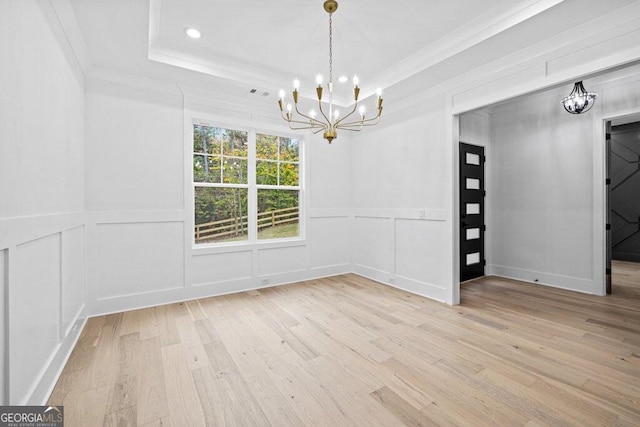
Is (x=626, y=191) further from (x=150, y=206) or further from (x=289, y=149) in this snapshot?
(x=150, y=206)

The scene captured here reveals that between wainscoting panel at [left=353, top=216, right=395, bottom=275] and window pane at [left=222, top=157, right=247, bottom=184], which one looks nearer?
window pane at [left=222, top=157, right=247, bottom=184]

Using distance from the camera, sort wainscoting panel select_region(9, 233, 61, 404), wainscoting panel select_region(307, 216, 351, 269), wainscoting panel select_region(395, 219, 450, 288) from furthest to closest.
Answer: wainscoting panel select_region(307, 216, 351, 269), wainscoting panel select_region(395, 219, 450, 288), wainscoting panel select_region(9, 233, 61, 404)

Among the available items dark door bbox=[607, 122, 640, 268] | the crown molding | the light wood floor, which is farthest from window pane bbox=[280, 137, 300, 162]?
dark door bbox=[607, 122, 640, 268]

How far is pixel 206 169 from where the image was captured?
3.97m

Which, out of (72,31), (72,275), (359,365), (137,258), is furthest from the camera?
(137,258)

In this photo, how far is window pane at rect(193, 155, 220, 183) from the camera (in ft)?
12.8

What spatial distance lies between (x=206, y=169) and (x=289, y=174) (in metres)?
1.29

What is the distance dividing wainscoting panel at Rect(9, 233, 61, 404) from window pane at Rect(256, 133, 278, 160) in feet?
8.99

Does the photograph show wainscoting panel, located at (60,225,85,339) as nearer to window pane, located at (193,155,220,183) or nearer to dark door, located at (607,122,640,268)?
window pane, located at (193,155,220,183)

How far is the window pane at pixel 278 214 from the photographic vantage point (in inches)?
174

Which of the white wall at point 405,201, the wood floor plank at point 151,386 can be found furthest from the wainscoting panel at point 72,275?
the white wall at point 405,201

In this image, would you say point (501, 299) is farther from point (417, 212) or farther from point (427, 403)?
point (427, 403)

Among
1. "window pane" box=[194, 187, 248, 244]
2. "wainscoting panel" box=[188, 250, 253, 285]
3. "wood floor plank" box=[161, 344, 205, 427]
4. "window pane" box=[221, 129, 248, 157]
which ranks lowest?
"wood floor plank" box=[161, 344, 205, 427]

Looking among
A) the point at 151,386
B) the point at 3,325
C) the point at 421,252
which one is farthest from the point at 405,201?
the point at 3,325
